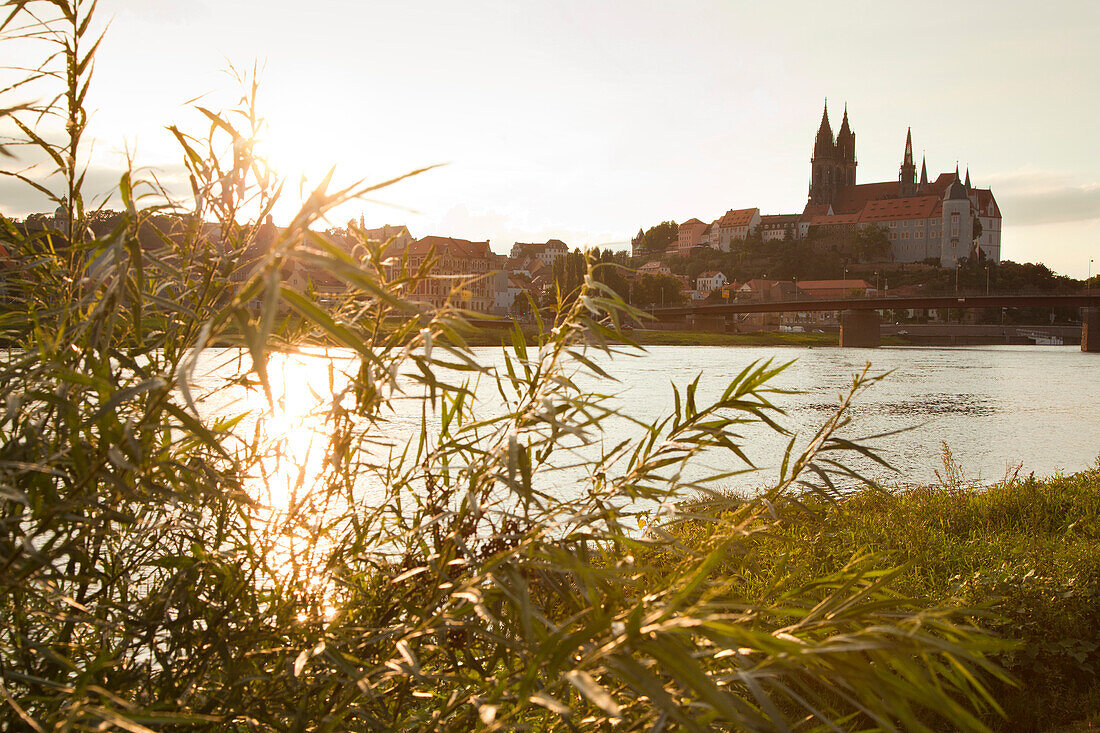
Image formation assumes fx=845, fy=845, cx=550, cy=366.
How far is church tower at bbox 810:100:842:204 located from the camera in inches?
6609

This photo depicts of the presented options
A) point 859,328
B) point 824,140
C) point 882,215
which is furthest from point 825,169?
point 859,328

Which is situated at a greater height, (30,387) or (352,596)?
(30,387)

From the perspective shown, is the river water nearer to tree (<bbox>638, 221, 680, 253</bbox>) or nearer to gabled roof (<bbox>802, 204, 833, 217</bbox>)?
gabled roof (<bbox>802, 204, 833, 217</bbox>)

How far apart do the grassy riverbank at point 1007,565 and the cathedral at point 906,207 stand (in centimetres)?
15177

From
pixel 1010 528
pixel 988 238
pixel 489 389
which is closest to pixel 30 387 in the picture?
pixel 1010 528

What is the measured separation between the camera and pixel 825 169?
6614 inches

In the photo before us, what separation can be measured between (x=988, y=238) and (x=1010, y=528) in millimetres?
169920

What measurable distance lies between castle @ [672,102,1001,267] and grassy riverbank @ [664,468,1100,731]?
152m

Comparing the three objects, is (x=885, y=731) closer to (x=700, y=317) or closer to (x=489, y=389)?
(x=489, y=389)

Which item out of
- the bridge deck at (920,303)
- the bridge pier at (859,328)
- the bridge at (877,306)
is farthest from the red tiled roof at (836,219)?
the bridge deck at (920,303)

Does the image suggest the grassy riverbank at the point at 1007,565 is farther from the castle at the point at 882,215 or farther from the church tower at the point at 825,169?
the church tower at the point at 825,169

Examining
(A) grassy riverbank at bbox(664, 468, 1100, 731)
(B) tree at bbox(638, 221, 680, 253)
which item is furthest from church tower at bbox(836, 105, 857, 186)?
(A) grassy riverbank at bbox(664, 468, 1100, 731)

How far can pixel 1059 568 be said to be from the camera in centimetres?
516

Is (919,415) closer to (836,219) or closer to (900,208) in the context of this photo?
(900,208)
